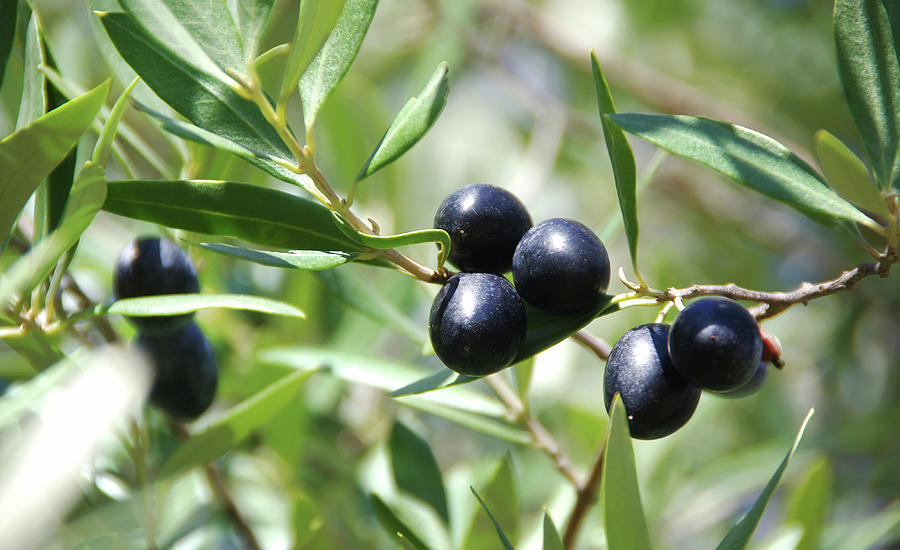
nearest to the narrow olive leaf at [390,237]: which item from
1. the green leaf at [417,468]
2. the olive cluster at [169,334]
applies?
the olive cluster at [169,334]

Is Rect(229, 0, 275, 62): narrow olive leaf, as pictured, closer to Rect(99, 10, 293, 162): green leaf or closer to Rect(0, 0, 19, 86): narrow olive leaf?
Rect(99, 10, 293, 162): green leaf

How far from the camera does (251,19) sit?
0.77m

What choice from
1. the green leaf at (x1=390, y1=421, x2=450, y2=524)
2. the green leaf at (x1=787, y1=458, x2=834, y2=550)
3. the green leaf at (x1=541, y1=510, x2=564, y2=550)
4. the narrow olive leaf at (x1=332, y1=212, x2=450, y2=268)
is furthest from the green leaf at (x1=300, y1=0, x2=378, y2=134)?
the green leaf at (x1=787, y1=458, x2=834, y2=550)

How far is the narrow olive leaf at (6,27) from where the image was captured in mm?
869

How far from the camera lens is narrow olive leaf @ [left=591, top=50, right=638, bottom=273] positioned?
2.67 ft

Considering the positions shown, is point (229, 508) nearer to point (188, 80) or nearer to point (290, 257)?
point (290, 257)

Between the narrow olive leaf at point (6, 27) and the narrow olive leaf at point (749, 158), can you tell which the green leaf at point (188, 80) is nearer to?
the narrow olive leaf at point (6, 27)

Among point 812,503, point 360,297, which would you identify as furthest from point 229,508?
point 812,503

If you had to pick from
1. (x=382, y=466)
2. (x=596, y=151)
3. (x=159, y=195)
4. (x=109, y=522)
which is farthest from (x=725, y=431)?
(x=159, y=195)

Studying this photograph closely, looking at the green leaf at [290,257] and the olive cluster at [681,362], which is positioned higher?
the green leaf at [290,257]

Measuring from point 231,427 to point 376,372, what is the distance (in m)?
0.24

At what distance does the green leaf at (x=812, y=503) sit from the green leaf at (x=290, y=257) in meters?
0.98

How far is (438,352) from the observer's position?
0.80 metres

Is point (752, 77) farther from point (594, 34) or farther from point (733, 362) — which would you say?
point (733, 362)
